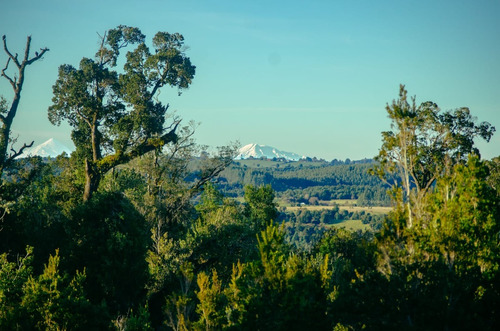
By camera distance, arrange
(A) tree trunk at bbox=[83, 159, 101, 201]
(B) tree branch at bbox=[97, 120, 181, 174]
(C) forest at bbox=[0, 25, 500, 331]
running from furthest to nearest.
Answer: (B) tree branch at bbox=[97, 120, 181, 174]
(A) tree trunk at bbox=[83, 159, 101, 201]
(C) forest at bbox=[0, 25, 500, 331]

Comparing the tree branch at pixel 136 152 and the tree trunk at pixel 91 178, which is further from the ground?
the tree branch at pixel 136 152

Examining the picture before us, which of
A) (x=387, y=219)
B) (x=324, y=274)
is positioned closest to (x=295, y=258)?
(x=324, y=274)

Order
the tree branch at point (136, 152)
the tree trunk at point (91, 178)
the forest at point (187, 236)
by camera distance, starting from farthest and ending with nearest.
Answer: the tree branch at point (136, 152) < the tree trunk at point (91, 178) < the forest at point (187, 236)

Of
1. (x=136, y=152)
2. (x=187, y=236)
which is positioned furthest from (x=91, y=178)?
(x=187, y=236)

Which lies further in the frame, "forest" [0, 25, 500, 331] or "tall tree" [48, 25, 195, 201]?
"tall tree" [48, 25, 195, 201]

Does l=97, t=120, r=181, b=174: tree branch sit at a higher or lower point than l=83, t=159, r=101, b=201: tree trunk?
higher

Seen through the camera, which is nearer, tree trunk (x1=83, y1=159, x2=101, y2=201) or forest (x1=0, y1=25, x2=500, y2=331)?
forest (x1=0, y1=25, x2=500, y2=331)

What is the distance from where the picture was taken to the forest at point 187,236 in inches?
850

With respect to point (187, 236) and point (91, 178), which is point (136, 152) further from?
point (187, 236)

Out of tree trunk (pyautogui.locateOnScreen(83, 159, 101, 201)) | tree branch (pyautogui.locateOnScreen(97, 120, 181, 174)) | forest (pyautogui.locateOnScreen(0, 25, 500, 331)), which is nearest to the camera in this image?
forest (pyautogui.locateOnScreen(0, 25, 500, 331))

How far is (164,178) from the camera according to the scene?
50.2 meters

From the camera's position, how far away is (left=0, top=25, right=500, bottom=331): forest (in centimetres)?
2158

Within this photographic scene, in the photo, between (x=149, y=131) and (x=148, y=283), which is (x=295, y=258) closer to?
(x=148, y=283)

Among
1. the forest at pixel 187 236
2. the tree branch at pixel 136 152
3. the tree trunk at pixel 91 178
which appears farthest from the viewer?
the tree branch at pixel 136 152
